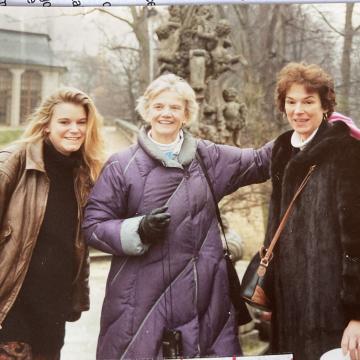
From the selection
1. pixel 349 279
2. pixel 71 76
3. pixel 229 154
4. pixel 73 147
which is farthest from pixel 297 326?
pixel 71 76

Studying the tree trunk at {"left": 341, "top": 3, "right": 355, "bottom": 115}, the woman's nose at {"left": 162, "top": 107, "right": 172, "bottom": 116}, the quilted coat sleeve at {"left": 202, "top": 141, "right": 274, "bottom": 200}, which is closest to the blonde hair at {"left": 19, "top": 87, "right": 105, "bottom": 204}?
the woman's nose at {"left": 162, "top": 107, "right": 172, "bottom": 116}

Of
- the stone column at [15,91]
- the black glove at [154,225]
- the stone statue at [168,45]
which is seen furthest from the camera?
the stone statue at [168,45]

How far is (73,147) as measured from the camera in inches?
142

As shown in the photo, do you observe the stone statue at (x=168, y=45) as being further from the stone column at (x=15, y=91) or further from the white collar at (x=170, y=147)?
the stone column at (x=15, y=91)

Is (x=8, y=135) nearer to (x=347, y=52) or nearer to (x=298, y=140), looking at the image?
(x=298, y=140)

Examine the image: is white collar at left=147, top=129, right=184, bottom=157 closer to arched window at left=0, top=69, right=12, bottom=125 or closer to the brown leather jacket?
the brown leather jacket

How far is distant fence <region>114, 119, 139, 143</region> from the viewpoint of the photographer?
367 cm

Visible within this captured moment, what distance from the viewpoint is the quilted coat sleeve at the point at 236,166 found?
3.67 m

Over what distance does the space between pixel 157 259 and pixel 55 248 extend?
63 cm

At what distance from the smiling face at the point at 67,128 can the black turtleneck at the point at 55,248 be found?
5cm

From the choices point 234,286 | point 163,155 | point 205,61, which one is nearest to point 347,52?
point 205,61

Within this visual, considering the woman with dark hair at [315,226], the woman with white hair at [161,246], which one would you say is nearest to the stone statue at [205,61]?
the woman with white hair at [161,246]

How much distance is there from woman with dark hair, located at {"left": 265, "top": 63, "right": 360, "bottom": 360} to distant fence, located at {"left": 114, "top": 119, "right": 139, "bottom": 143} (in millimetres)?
895

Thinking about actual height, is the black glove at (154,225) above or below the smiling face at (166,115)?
below
